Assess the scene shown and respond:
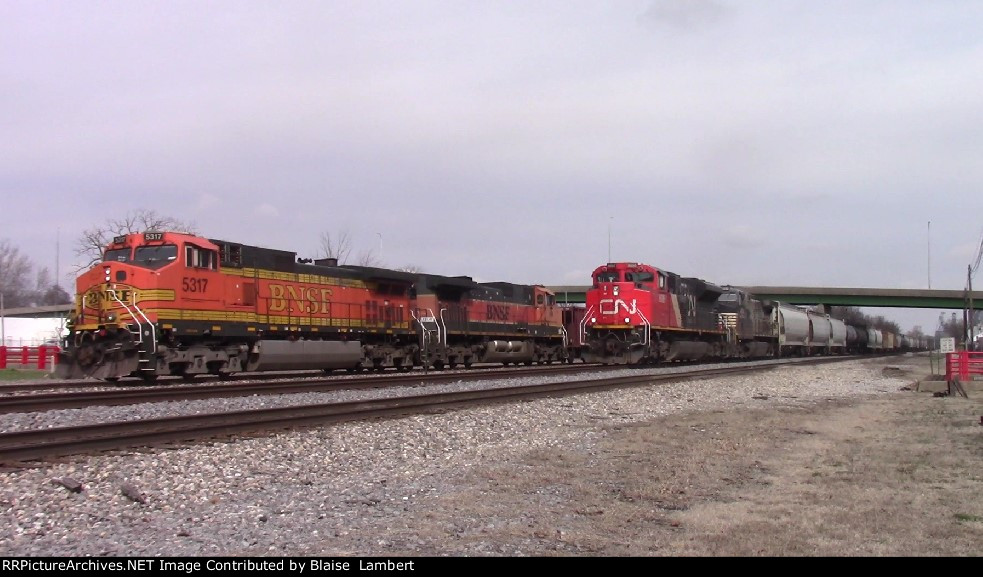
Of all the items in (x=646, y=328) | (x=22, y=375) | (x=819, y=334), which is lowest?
(x=22, y=375)

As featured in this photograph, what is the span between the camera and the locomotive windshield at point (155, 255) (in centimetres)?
1805

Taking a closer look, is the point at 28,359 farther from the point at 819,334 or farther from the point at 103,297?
the point at 819,334

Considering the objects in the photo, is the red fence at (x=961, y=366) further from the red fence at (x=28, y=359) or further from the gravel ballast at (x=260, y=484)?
the red fence at (x=28, y=359)

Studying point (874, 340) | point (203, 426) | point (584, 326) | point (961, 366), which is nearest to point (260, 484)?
point (203, 426)

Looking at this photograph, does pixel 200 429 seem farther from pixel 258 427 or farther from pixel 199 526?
pixel 199 526

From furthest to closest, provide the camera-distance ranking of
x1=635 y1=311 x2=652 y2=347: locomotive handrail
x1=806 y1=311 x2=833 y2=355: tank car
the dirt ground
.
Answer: x1=806 y1=311 x2=833 y2=355: tank car → x1=635 y1=311 x2=652 y2=347: locomotive handrail → the dirt ground

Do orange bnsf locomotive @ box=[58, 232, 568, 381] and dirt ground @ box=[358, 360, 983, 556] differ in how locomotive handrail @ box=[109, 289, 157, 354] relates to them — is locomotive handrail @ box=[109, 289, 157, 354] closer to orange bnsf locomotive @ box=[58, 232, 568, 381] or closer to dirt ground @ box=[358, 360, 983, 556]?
orange bnsf locomotive @ box=[58, 232, 568, 381]

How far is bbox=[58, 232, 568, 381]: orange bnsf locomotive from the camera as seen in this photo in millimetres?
17531

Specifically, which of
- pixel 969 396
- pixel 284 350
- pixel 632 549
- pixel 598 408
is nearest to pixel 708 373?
pixel 969 396

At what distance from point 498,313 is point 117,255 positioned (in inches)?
606

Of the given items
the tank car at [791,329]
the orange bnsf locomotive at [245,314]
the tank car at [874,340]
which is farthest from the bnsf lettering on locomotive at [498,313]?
the tank car at [874,340]

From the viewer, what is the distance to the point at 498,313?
1219 inches

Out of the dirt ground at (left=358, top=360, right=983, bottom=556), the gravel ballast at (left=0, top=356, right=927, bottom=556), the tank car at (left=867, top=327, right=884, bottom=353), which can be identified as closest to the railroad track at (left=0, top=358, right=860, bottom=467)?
the gravel ballast at (left=0, top=356, right=927, bottom=556)

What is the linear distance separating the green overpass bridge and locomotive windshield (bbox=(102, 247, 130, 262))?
5710 cm
